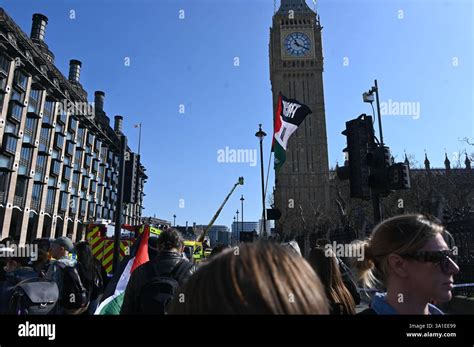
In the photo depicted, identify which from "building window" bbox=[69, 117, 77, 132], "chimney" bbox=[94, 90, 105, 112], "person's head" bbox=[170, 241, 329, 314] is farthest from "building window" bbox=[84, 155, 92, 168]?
"person's head" bbox=[170, 241, 329, 314]

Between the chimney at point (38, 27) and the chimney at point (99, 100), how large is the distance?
18.1 metres

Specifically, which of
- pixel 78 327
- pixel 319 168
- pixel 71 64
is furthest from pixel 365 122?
pixel 319 168

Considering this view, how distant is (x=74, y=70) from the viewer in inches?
2393

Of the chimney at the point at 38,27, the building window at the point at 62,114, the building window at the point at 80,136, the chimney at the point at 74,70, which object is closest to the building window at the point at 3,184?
the building window at the point at 62,114

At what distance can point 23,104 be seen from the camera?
36969mm

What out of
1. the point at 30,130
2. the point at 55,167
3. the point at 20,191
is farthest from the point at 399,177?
the point at 55,167

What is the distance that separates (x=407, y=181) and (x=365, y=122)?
146 centimetres

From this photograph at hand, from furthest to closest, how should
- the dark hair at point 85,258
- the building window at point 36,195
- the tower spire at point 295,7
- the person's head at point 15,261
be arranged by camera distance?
the tower spire at point 295,7
the building window at point 36,195
the person's head at point 15,261
the dark hair at point 85,258

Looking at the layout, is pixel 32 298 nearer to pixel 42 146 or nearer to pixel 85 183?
pixel 42 146

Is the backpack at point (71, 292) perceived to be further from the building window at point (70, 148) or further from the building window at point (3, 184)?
the building window at point (70, 148)

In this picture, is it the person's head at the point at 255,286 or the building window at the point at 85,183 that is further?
the building window at the point at 85,183

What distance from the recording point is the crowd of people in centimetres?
116

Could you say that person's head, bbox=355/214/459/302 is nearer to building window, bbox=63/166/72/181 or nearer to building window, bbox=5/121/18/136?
building window, bbox=5/121/18/136

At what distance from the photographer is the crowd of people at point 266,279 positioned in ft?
3.80
